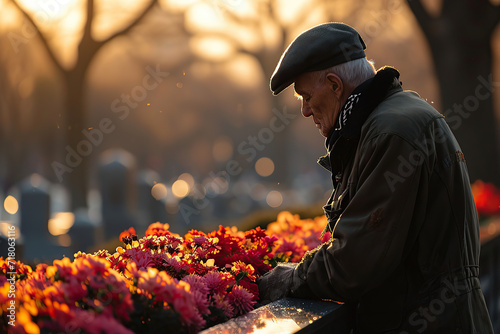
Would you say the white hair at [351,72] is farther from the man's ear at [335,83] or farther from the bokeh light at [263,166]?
the bokeh light at [263,166]

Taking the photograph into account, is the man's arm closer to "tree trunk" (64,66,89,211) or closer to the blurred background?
the blurred background

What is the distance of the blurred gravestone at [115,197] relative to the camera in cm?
991

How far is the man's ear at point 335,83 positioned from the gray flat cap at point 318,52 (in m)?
0.05

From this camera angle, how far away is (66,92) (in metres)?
13.4

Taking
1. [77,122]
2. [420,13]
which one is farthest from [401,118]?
[77,122]

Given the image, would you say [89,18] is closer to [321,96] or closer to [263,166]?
[321,96]

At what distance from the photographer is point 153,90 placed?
2527cm

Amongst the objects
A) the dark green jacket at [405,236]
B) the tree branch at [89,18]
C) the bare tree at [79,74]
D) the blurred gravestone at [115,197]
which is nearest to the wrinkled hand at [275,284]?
the dark green jacket at [405,236]

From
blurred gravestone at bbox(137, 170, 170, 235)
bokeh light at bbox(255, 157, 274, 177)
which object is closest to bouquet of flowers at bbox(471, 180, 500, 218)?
blurred gravestone at bbox(137, 170, 170, 235)

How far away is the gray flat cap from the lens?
2.46 m

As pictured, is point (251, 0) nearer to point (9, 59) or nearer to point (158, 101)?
point (9, 59)

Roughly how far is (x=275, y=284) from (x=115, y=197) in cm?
796

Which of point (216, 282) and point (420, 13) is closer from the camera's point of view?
point (216, 282)

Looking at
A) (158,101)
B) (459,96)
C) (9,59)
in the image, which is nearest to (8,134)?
(9,59)
